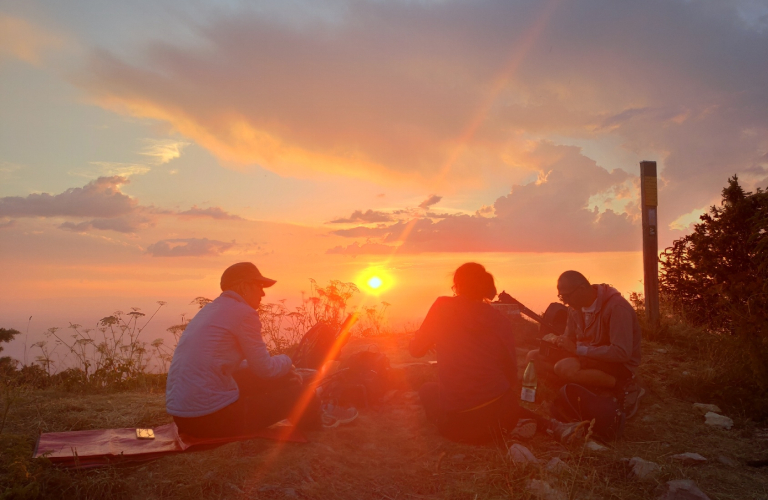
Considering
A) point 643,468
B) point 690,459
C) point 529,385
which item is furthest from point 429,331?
point 690,459

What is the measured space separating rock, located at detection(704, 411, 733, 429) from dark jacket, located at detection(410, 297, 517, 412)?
288 centimetres

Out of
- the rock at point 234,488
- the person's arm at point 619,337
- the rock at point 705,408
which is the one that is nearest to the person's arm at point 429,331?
the person's arm at point 619,337

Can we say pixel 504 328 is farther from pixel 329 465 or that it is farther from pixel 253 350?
pixel 253 350

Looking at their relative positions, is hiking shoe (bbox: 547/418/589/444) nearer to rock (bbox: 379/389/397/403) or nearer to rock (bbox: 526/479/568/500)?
rock (bbox: 526/479/568/500)

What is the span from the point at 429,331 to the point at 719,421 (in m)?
3.86

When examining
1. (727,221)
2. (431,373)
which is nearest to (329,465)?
(431,373)

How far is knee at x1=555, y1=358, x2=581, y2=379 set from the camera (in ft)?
19.5

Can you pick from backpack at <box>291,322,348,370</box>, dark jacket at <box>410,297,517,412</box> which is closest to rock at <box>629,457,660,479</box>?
dark jacket at <box>410,297,517,412</box>

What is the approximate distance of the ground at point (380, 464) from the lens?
13.9 feet

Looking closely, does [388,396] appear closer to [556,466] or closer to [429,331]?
[429,331]

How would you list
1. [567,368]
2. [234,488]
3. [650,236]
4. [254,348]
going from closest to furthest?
[234,488], [254,348], [567,368], [650,236]

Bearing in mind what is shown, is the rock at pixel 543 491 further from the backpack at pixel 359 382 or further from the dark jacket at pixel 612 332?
the backpack at pixel 359 382

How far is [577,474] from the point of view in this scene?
14.2 feet

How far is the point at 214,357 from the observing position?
4.97 meters
